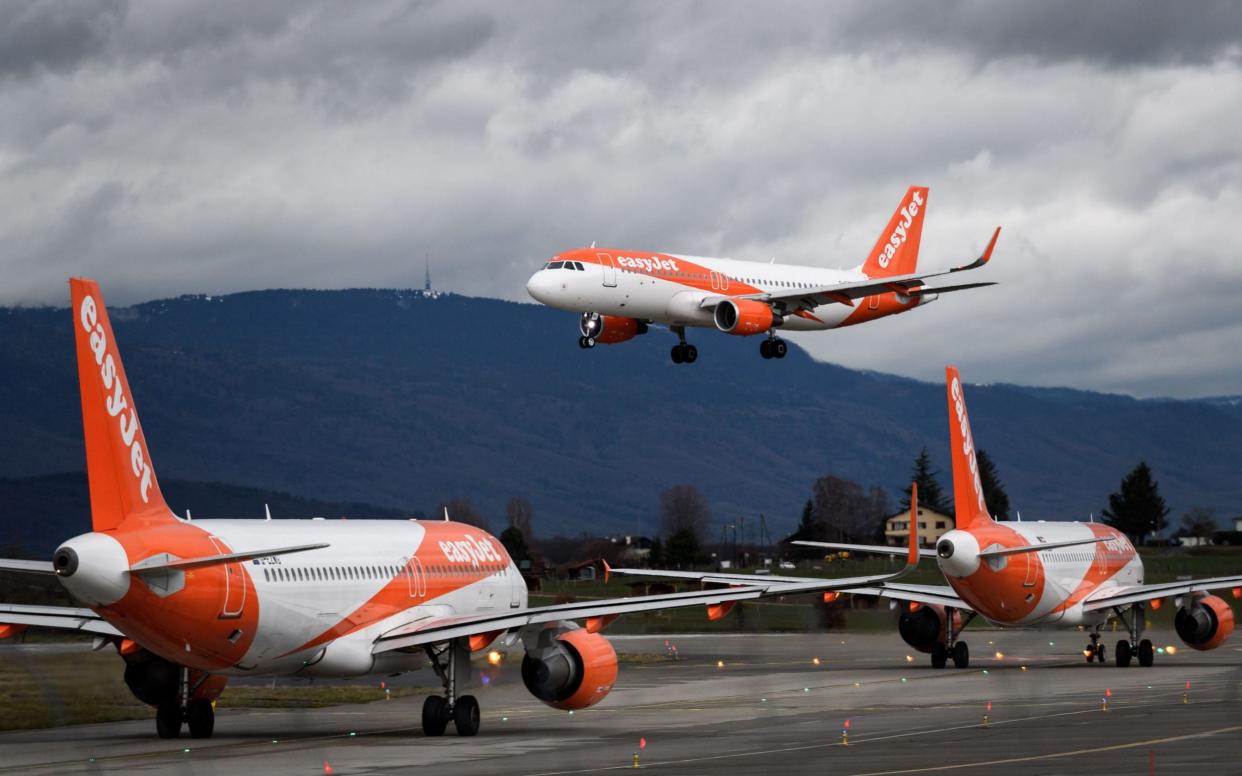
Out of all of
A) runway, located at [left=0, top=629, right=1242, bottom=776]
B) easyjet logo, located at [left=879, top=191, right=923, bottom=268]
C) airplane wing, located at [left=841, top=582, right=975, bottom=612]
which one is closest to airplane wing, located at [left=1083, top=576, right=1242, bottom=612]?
runway, located at [left=0, top=629, right=1242, bottom=776]

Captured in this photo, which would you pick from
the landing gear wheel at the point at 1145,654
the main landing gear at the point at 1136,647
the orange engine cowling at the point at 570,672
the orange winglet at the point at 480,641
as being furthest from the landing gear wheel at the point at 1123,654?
the orange winglet at the point at 480,641

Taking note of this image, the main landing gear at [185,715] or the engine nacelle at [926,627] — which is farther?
the engine nacelle at [926,627]

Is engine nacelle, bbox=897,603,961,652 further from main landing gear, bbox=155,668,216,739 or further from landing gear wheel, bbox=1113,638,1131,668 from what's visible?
main landing gear, bbox=155,668,216,739

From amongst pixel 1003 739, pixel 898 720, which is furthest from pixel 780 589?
pixel 1003 739

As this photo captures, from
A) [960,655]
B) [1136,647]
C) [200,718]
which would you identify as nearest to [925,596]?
[960,655]

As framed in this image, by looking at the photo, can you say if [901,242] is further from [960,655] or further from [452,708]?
[452,708]

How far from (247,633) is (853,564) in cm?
8155

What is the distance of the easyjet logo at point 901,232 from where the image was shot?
7662cm

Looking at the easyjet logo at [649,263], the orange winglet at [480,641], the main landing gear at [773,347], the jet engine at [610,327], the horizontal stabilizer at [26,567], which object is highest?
the easyjet logo at [649,263]

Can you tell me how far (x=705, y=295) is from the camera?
60.9 m

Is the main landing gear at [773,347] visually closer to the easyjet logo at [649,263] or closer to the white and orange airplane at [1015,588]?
the easyjet logo at [649,263]

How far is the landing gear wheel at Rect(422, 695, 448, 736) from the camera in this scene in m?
32.6

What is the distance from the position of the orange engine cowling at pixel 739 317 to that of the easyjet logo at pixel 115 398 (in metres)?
31.7

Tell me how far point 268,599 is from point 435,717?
12.5 ft
